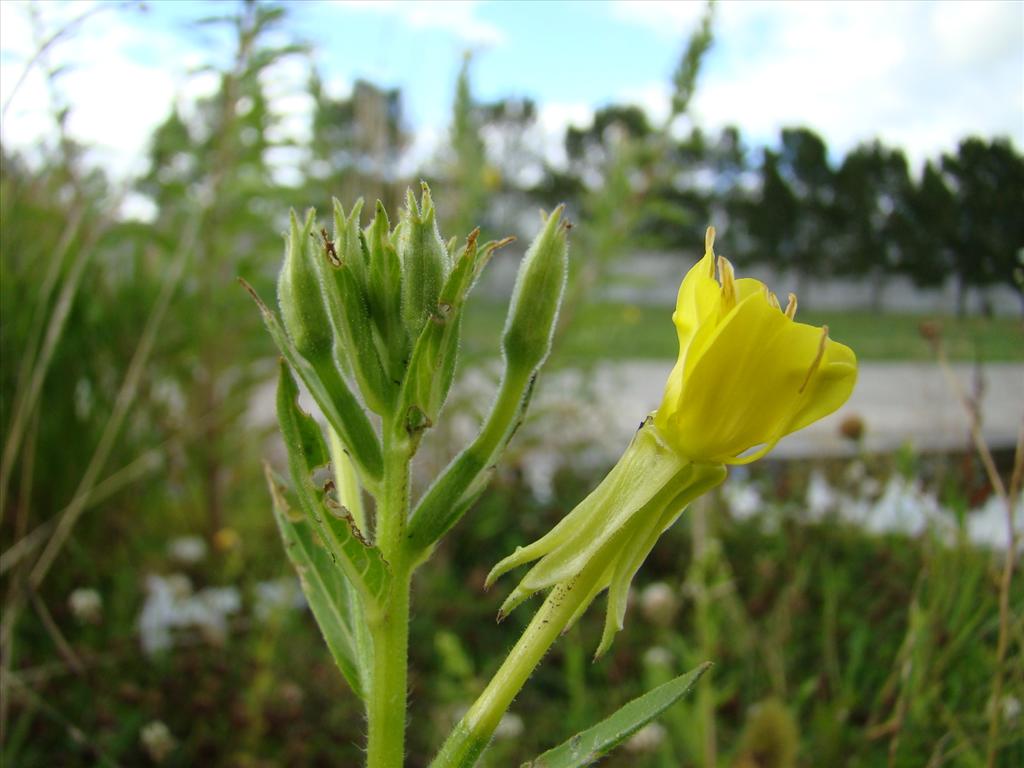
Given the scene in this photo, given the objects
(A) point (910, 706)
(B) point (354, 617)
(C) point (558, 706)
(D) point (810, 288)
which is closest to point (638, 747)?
(C) point (558, 706)

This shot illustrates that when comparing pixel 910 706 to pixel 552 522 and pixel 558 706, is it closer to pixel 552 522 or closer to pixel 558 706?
pixel 558 706

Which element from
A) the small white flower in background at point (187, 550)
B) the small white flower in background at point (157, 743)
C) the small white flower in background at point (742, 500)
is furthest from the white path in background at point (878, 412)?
the small white flower in background at point (157, 743)

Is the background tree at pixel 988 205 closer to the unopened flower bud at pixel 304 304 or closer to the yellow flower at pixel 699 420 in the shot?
the yellow flower at pixel 699 420

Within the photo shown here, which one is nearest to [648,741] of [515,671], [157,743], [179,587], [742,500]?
[157,743]

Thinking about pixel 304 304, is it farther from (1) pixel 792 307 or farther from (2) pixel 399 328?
(1) pixel 792 307

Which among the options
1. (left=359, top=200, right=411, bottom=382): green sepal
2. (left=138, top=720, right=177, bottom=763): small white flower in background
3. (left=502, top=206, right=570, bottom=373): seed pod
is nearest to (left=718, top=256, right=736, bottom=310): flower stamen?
(left=502, top=206, right=570, bottom=373): seed pod

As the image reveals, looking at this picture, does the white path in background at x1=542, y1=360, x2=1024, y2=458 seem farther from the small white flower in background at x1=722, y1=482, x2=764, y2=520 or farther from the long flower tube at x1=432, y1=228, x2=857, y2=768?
the small white flower in background at x1=722, y1=482, x2=764, y2=520
